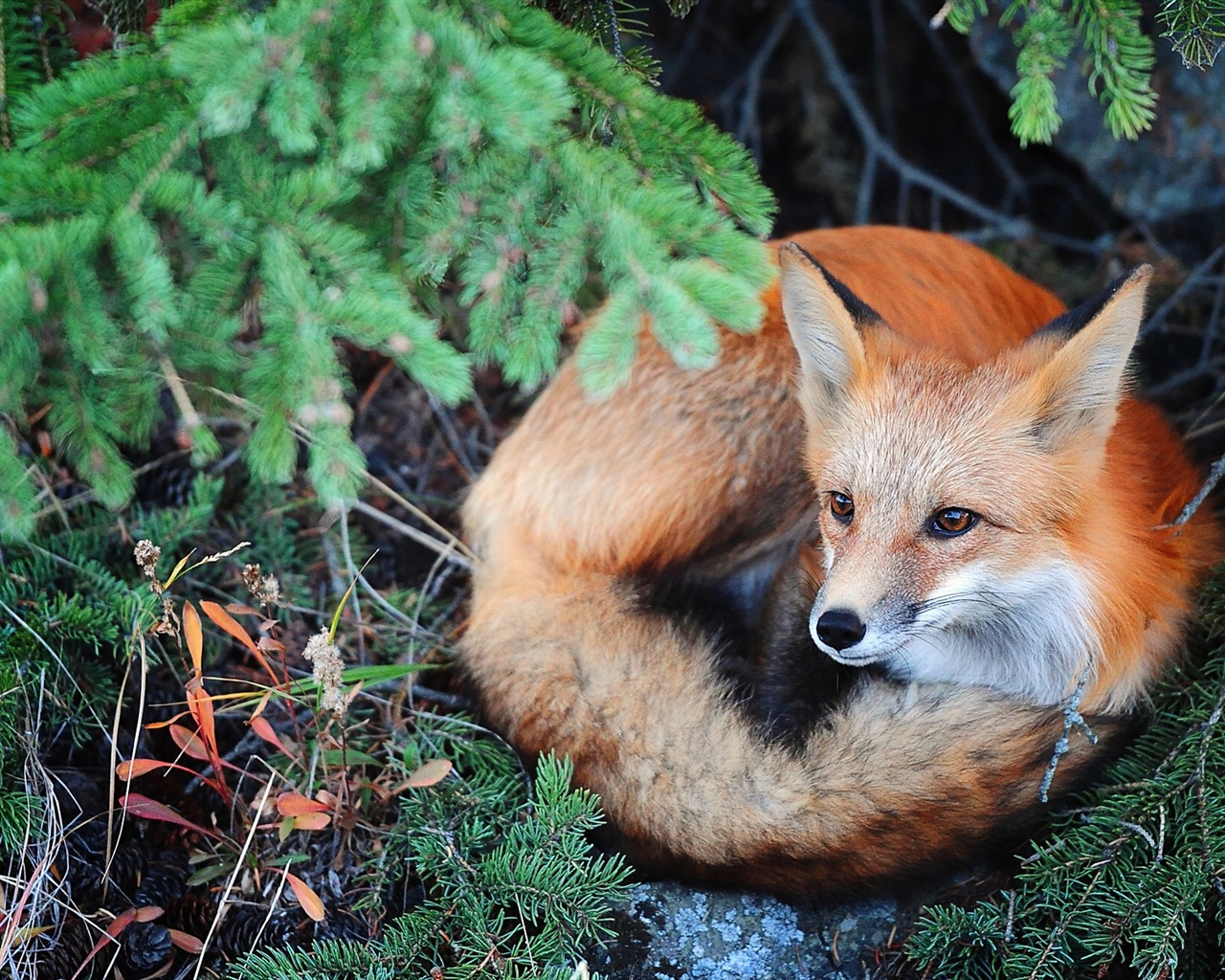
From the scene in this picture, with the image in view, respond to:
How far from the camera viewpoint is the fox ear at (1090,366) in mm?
1789

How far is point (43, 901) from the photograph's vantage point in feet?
5.96

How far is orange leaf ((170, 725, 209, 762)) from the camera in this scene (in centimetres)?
193

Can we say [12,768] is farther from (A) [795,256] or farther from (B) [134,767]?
(A) [795,256]

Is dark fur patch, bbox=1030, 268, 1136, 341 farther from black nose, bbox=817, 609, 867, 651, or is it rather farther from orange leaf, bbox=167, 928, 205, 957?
orange leaf, bbox=167, 928, 205, 957

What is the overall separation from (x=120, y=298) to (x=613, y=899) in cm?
141

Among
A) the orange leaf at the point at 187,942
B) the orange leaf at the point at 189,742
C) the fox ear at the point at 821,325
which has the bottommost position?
the orange leaf at the point at 187,942

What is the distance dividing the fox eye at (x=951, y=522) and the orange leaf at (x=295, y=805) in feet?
4.16

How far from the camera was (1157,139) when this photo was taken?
3.13 metres

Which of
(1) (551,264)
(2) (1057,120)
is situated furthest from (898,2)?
(1) (551,264)

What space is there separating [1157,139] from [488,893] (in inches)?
116

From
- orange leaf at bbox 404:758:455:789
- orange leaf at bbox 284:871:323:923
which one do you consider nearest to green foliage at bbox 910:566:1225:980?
orange leaf at bbox 404:758:455:789

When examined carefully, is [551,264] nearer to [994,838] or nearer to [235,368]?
[235,368]

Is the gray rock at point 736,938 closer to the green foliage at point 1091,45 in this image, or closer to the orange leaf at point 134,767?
the orange leaf at point 134,767

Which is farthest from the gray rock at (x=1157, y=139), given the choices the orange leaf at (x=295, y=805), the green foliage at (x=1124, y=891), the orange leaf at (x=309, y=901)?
the orange leaf at (x=309, y=901)
